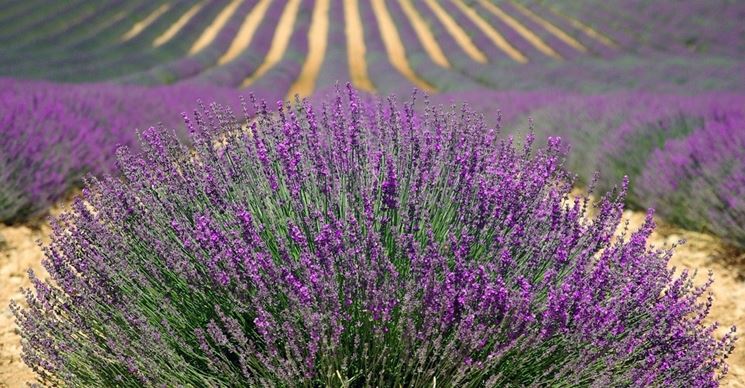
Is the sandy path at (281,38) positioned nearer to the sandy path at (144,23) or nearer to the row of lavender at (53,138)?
the sandy path at (144,23)

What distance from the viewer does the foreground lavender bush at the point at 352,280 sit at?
165 centimetres

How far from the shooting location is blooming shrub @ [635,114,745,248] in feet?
12.8

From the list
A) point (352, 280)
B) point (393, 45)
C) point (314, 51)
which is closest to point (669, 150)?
point (352, 280)


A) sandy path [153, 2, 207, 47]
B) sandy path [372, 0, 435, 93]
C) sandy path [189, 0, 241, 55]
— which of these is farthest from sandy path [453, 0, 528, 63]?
sandy path [153, 2, 207, 47]

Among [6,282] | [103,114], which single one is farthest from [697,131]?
[103,114]

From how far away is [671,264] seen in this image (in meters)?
3.79

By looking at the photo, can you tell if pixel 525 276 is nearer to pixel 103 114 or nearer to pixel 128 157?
pixel 128 157

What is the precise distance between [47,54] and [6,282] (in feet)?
53.8

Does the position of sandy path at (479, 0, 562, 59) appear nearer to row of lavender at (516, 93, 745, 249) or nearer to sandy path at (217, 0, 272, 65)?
sandy path at (217, 0, 272, 65)

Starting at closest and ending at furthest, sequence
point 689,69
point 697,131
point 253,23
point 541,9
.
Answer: point 697,131, point 689,69, point 253,23, point 541,9

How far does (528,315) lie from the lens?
1707 millimetres

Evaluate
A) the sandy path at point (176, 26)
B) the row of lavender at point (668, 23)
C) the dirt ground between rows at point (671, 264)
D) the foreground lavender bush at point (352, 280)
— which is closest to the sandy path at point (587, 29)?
the row of lavender at point (668, 23)

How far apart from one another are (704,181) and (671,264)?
2.60ft

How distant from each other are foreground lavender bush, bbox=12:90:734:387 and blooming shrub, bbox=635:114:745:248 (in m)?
2.32
